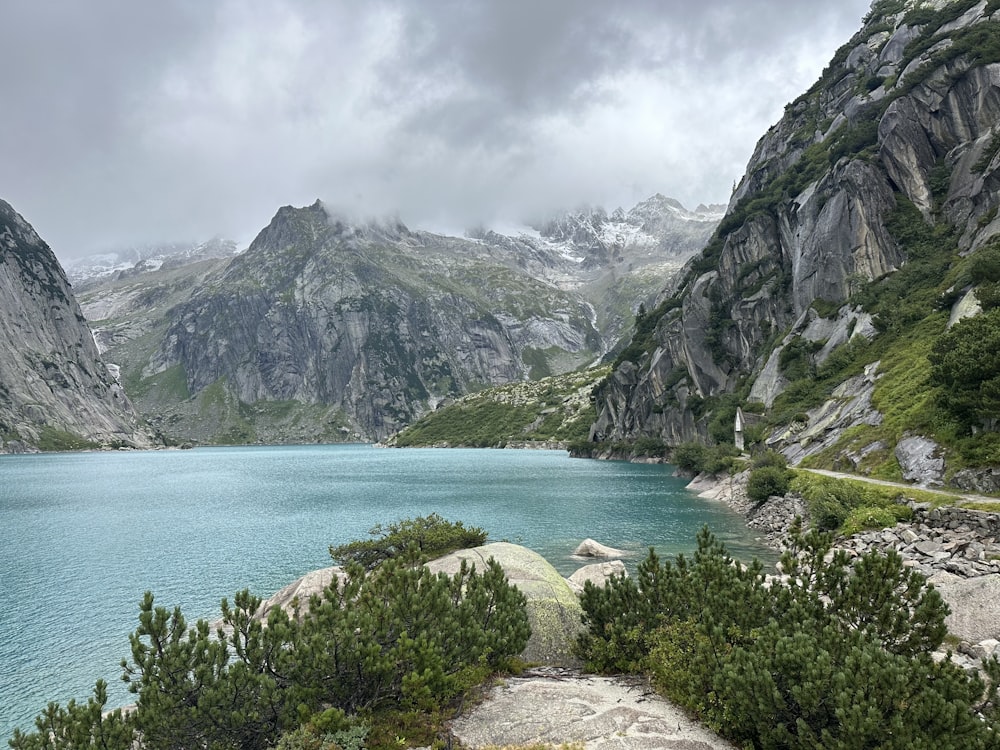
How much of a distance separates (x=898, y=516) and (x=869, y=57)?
Answer: 432 ft

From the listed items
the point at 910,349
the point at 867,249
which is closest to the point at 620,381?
the point at 867,249

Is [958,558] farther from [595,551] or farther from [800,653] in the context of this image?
[800,653]

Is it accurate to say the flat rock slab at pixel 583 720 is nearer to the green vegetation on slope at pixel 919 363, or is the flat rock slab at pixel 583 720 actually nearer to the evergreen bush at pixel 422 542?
the evergreen bush at pixel 422 542

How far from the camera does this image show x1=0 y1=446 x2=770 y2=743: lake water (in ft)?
79.4

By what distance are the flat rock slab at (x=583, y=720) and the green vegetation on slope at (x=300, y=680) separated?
89 cm

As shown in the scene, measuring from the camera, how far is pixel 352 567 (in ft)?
45.1

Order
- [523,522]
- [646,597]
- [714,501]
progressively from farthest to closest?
[714,501], [523,522], [646,597]

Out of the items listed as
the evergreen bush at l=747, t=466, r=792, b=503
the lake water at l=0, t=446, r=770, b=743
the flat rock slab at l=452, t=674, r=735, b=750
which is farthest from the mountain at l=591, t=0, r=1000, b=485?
the flat rock slab at l=452, t=674, r=735, b=750

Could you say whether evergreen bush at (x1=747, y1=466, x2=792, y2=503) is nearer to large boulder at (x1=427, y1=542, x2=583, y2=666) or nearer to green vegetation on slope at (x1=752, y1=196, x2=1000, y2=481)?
green vegetation on slope at (x1=752, y1=196, x2=1000, y2=481)

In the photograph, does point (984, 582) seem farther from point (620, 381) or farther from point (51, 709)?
point (620, 381)

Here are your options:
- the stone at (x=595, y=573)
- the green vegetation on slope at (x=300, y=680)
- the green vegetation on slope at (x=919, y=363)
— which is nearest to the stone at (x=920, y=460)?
the green vegetation on slope at (x=919, y=363)

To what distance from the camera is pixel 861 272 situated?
8206cm

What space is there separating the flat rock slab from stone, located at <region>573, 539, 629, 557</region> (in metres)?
25.1

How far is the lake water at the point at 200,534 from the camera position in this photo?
24188mm
